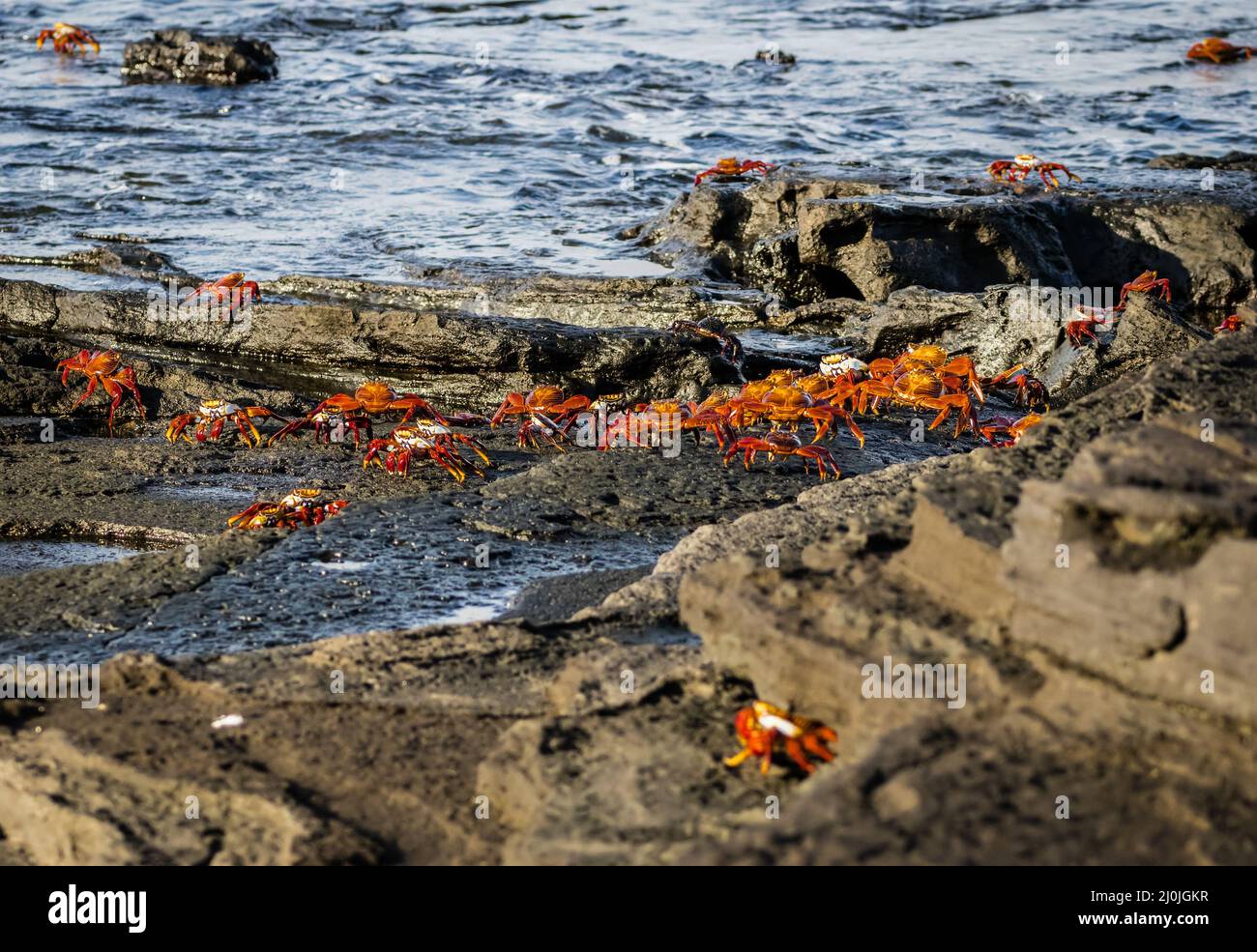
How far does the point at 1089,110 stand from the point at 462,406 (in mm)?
11908

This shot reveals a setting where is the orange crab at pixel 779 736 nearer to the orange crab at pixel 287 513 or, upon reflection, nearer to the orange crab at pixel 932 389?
the orange crab at pixel 287 513

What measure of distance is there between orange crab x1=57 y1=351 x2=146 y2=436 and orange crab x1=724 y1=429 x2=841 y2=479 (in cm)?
352

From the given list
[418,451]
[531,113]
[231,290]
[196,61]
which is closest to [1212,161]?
[531,113]

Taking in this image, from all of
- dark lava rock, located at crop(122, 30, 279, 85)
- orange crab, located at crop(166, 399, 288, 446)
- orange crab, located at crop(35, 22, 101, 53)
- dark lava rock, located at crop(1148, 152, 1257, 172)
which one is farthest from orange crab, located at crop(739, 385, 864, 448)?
orange crab, located at crop(35, 22, 101, 53)

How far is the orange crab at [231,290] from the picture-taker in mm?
9695

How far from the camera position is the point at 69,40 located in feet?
71.7

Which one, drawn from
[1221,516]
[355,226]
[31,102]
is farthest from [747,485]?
[31,102]

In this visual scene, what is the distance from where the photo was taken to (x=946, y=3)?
2444 cm

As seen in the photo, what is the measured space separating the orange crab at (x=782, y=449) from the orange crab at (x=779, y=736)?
11.3ft

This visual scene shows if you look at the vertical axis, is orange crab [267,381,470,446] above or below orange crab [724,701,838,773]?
below

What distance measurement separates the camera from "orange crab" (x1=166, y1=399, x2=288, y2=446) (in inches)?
301

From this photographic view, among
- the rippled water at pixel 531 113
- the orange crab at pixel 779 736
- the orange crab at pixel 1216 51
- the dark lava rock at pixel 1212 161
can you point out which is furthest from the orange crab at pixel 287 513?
the orange crab at pixel 1216 51

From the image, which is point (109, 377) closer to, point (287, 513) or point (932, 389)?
point (287, 513)

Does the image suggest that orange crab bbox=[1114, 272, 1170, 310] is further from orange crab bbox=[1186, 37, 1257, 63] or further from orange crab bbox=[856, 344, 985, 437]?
orange crab bbox=[1186, 37, 1257, 63]
